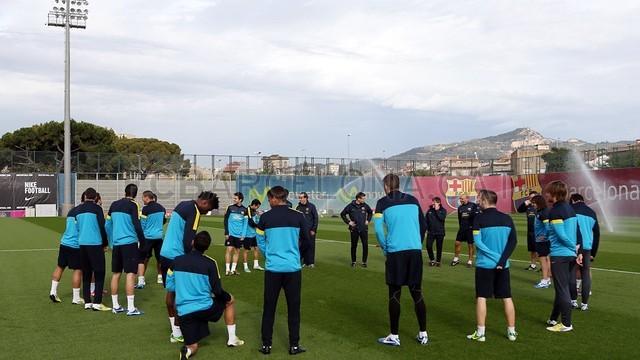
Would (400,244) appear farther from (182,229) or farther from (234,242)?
(234,242)

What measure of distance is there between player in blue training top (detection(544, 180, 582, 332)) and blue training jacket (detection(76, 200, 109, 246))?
664cm

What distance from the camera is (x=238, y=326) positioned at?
305 inches

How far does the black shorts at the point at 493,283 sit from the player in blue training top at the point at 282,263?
2209 millimetres

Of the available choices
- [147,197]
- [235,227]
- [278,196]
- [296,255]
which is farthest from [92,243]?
[235,227]

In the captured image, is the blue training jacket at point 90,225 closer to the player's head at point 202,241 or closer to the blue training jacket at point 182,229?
the blue training jacket at point 182,229

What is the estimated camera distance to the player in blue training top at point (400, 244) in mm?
6484

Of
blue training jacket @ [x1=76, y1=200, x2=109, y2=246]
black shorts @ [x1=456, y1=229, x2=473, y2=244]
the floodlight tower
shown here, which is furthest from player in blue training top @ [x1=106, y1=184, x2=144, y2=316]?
the floodlight tower

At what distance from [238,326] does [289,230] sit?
2.19m

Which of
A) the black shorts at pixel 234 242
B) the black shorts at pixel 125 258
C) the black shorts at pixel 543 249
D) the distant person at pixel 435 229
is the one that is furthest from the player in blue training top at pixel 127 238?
the distant person at pixel 435 229

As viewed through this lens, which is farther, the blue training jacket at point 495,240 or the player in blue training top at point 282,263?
the blue training jacket at point 495,240

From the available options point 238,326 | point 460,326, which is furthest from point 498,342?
point 238,326

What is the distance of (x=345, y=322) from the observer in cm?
791

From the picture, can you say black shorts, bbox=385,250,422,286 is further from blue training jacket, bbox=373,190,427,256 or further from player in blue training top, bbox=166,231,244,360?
player in blue training top, bbox=166,231,244,360

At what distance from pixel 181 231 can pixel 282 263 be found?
1.58m
